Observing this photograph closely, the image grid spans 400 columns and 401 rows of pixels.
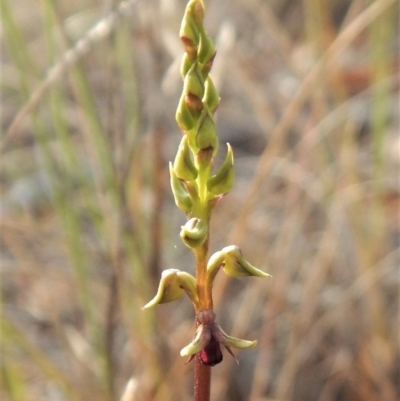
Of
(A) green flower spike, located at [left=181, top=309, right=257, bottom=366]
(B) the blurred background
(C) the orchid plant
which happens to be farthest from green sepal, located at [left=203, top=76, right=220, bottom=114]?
(B) the blurred background

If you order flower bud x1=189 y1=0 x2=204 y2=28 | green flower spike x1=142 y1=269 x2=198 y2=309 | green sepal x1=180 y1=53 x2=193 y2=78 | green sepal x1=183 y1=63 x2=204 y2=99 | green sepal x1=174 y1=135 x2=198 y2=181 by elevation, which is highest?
flower bud x1=189 y1=0 x2=204 y2=28

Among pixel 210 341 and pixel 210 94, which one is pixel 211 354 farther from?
pixel 210 94

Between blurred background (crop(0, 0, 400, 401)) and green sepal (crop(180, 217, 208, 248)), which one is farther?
blurred background (crop(0, 0, 400, 401))

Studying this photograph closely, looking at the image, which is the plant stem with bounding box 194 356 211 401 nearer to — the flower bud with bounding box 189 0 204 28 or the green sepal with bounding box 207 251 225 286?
the green sepal with bounding box 207 251 225 286

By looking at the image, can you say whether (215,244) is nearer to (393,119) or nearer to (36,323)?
(36,323)

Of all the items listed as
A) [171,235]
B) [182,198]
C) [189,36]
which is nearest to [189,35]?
[189,36]

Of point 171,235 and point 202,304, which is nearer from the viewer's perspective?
point 202,304

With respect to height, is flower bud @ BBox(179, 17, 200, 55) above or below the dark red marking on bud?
above
